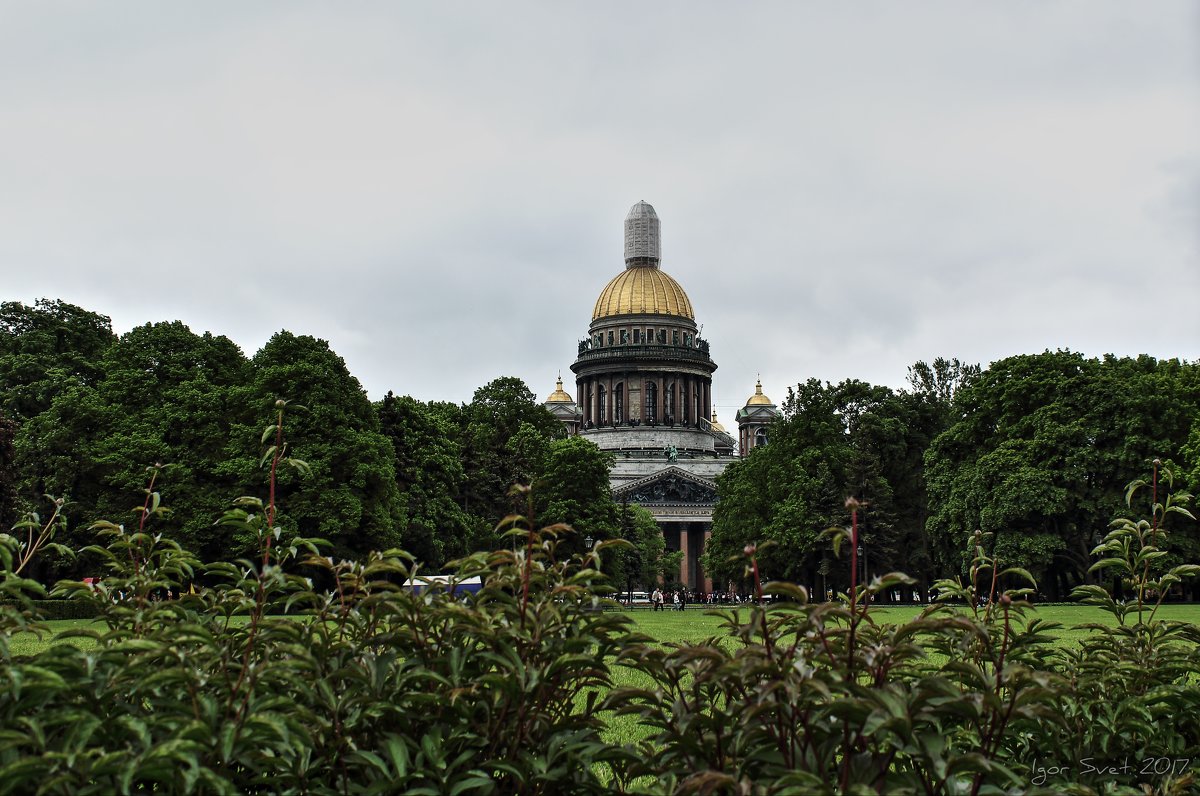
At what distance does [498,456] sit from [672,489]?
162ft

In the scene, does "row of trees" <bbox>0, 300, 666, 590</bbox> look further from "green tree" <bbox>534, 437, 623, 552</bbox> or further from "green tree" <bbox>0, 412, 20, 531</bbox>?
"green tree" <bbox>534, 437, 623, 552</bbox>

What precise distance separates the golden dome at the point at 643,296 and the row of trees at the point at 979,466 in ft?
220

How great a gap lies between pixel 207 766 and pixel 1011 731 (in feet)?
13.3

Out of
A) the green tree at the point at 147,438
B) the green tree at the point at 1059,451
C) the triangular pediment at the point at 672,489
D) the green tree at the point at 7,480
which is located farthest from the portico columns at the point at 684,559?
the green tree at the point at 7,480

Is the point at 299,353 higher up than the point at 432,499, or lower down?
higher up

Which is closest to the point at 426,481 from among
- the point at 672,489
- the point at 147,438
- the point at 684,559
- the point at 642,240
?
the point at 147,438

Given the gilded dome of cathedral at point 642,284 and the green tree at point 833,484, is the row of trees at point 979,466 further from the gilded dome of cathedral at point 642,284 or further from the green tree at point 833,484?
the gilded dome of cathedral at point 642,284

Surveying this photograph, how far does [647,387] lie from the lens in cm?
13800

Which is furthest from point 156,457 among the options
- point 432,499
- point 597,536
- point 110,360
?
point 597,536

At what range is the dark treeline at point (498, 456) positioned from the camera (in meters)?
46.5

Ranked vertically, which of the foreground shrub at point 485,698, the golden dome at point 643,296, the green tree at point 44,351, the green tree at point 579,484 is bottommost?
the foreground shrub at point 485,698

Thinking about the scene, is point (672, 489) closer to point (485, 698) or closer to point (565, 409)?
point (565, 409)

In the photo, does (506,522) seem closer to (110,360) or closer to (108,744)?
(108,744)

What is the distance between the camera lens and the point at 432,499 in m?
59.5
